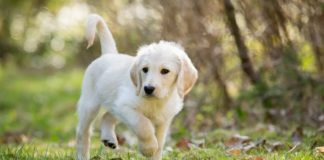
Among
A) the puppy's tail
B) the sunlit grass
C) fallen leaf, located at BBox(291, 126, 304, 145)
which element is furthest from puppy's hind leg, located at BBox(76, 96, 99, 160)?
the sunlit grass

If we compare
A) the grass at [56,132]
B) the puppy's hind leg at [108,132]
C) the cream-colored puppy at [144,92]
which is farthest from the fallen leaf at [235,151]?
the puppy's hind leg at [108,132]

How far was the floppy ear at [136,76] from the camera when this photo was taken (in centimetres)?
570

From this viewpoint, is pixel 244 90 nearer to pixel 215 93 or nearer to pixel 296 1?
pixel 215 93

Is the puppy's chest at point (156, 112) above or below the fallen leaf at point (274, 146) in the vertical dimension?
above

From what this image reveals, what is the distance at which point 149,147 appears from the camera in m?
5.46

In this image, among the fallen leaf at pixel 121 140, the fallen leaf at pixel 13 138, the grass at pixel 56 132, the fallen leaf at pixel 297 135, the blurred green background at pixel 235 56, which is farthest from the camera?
the fallen leaf at pixel 13 138

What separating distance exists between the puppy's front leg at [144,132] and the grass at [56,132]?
0.67 m

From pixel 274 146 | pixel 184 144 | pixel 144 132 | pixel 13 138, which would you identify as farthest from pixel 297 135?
pixel 13 138

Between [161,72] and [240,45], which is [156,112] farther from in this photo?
[240,45]

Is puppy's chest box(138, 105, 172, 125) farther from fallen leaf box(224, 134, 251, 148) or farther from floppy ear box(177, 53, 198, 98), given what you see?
fallen leaf box(224, 134, 251, 148)

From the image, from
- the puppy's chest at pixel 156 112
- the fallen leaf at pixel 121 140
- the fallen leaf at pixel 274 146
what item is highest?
the puppy's chest at pixel 156 112

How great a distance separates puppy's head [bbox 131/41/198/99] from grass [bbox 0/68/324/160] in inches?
29.4

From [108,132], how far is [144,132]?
115 centimetres

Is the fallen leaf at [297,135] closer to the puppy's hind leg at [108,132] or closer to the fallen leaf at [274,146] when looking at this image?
the fallen leaf at [274,146]
